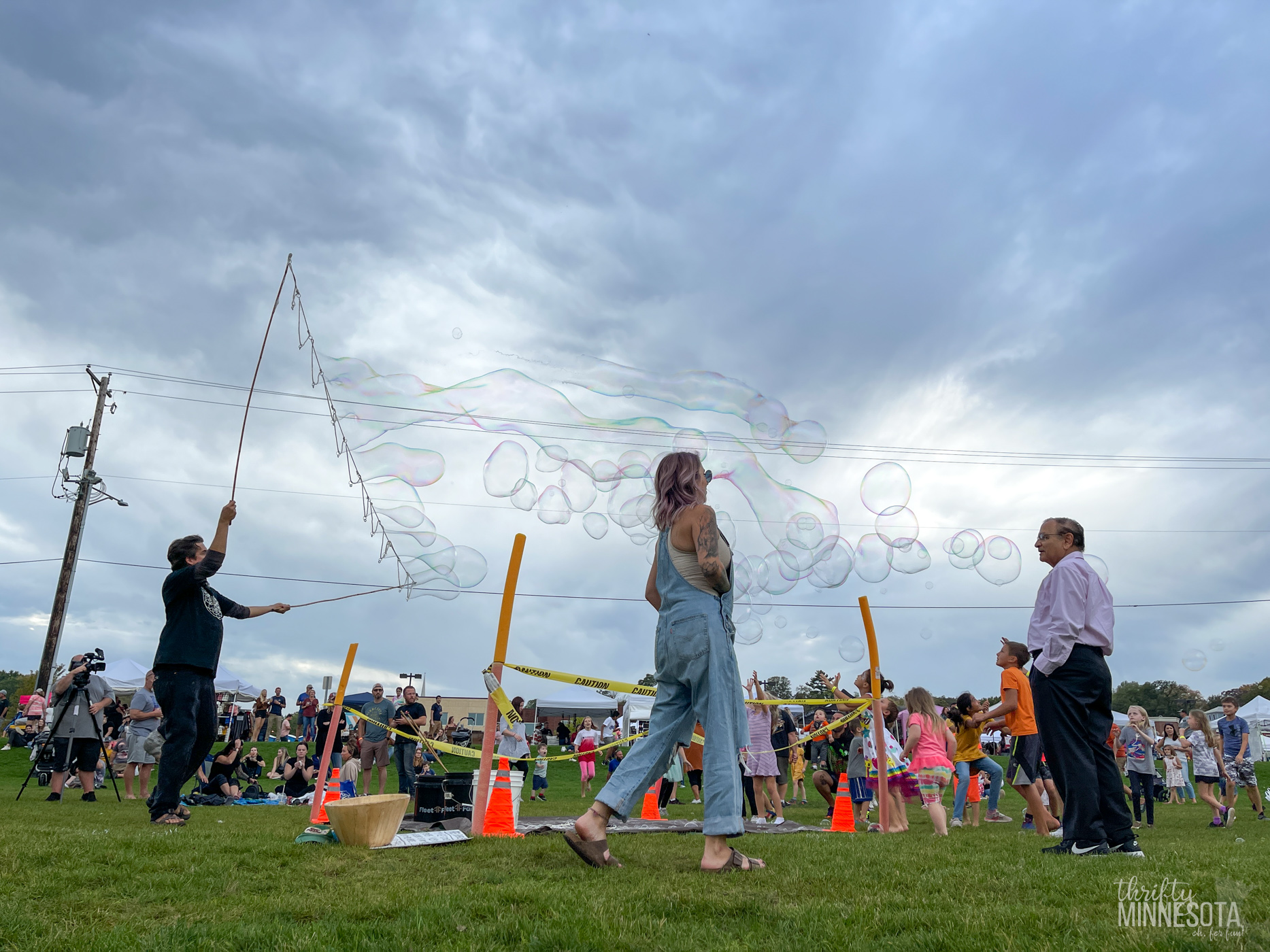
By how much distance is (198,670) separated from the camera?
6930mm

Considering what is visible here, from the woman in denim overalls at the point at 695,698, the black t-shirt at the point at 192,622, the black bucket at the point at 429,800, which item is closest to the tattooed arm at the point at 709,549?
the woman in denim overalls at the point at 695,698

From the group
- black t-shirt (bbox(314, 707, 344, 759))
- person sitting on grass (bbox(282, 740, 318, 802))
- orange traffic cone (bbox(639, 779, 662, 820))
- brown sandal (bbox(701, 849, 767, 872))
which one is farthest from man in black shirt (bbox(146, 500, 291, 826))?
black t-shirt (bbox(314, 707, 344, 759))

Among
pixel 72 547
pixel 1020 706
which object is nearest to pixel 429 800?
pixel 1020 706

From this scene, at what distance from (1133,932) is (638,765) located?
232 centimetres

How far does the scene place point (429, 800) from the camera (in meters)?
8.66

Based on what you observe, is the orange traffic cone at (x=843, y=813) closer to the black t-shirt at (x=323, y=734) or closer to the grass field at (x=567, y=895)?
the grass field at (x=567, y=895)

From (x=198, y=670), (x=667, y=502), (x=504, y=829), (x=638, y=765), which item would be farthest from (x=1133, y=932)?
(x=198, y=670)

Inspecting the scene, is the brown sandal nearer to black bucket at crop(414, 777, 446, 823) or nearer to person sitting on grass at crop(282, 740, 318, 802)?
black bucket at crop(414, 777, 446, 823)

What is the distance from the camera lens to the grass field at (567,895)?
9.46ft

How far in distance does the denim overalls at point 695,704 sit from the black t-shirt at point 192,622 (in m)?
4.01

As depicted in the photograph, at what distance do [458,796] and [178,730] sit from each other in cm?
310

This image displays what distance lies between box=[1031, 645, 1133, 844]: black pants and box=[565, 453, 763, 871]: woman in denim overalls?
2301 mm

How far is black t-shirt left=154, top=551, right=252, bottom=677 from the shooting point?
681 centimetres

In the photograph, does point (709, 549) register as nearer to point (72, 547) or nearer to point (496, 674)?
point (496, 674)
